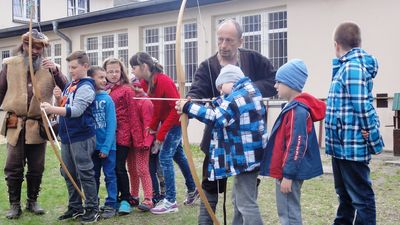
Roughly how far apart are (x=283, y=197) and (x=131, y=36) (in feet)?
37.5

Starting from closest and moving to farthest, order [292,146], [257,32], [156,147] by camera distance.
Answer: [292,146] → [156,147] → [257,32]

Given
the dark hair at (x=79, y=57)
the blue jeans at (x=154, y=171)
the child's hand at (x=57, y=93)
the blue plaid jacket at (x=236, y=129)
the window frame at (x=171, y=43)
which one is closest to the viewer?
the blue plaid jacket at (x=236, y=129)

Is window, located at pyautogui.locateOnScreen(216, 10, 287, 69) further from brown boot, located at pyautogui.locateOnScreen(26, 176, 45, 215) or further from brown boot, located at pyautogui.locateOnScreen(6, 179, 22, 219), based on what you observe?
brown boot, located at pyautogui.locateOnScreen(6, 179, 22, 219)

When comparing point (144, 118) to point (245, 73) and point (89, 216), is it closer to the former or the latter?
point (89, 216)

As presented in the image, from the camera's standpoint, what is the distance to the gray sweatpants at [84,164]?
443cm

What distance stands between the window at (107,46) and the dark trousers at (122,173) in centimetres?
969

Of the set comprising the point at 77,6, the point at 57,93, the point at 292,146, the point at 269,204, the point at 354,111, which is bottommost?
the point at 269,204

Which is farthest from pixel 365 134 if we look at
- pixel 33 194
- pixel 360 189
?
pixel 33 194

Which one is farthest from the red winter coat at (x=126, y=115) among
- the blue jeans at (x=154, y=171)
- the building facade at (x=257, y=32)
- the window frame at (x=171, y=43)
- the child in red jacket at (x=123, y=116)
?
the window frame at (x=171, y=43)

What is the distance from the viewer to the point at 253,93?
3.28 metres

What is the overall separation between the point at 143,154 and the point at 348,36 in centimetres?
234

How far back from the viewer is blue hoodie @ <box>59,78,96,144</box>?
433 cm

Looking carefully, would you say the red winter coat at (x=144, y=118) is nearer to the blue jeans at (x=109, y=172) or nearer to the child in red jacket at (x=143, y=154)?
the child in red jacket at (x=143, y=154)

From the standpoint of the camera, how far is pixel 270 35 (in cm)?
1114
